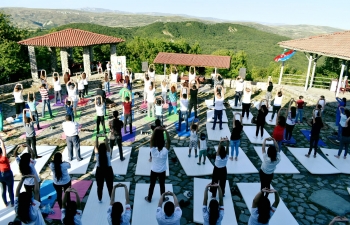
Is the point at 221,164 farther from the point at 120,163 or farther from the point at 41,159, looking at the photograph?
the point at 41,159

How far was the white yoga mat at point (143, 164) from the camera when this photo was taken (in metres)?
8.10

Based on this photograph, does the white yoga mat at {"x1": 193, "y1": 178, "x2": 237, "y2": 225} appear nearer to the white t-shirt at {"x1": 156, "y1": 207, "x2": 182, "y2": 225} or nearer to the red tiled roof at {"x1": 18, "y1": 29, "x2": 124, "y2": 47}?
the white t-shirt at {"x1": 156, "y1": 207, "x2": 182, "y2": 225}

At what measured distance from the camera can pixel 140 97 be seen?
52.3 feet

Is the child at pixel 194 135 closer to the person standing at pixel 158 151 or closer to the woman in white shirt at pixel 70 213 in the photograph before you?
the person standing at pixel 158 151

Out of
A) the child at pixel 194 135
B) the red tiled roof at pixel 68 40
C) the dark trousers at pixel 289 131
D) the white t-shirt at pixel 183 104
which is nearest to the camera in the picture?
the child at pixel 194 135

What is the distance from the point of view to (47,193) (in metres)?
7.01

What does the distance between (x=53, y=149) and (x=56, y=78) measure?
469 centimetres

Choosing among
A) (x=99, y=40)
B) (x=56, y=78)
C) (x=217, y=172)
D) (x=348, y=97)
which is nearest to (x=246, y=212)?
(x=217, y=172)

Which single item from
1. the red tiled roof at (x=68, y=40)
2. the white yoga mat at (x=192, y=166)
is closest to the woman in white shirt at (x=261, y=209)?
the white yoga mat at (x=192, y=166)

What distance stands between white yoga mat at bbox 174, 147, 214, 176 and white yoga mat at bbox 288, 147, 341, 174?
3.16 metres

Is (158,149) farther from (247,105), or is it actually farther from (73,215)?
(247,105)

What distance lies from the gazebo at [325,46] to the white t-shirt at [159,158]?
12.9 meters

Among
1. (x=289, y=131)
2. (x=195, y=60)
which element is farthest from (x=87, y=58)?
(x=289, y=131)

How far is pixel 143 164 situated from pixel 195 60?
1169 centimetres
